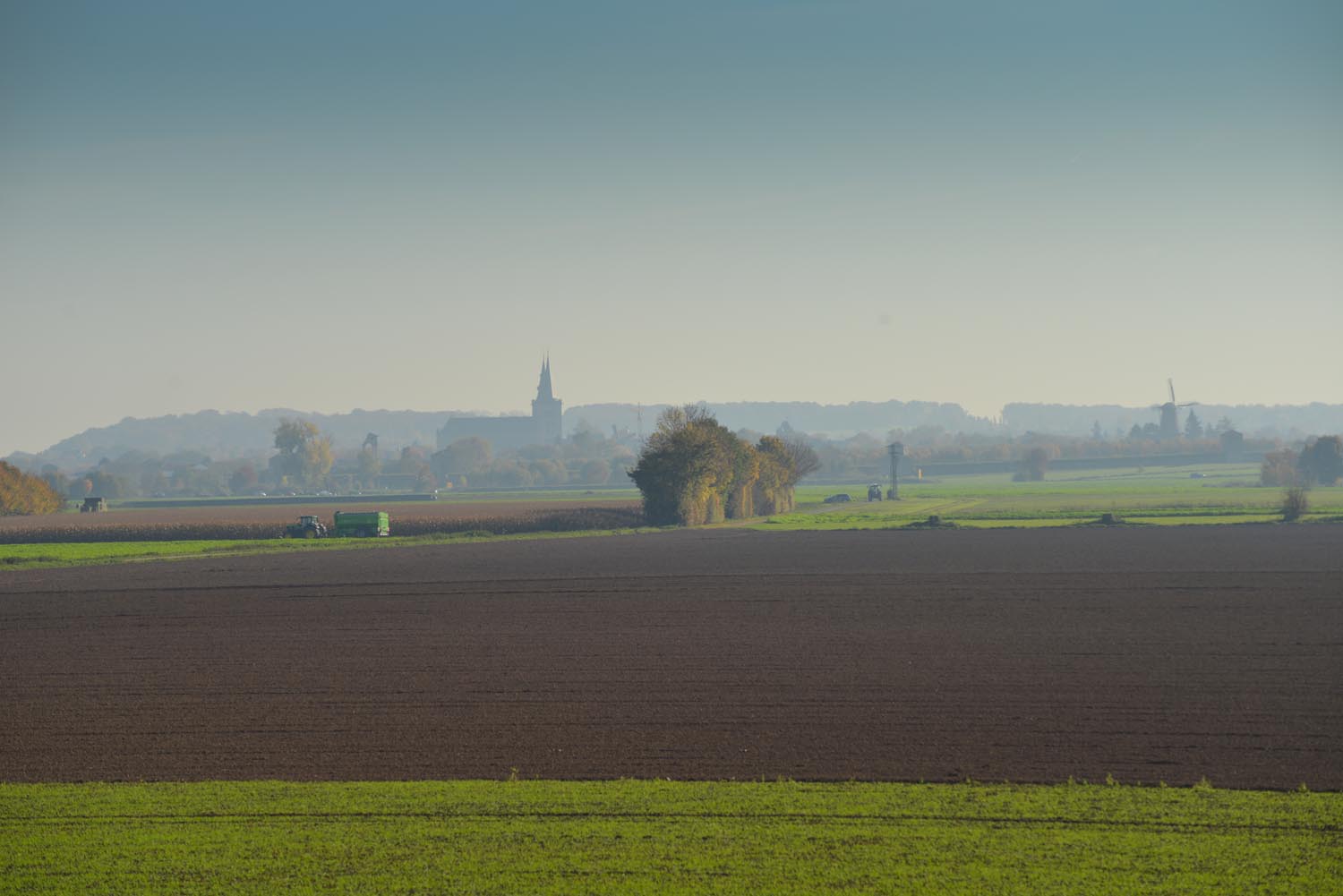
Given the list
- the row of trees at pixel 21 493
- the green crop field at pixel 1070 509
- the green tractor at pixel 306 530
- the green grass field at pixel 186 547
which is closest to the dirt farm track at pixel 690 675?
the green grass field at pixel 186 547

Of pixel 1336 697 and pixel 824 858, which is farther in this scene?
pixel 1336 697

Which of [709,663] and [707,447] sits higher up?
[707,447]

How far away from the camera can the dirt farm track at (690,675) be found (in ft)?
58.6

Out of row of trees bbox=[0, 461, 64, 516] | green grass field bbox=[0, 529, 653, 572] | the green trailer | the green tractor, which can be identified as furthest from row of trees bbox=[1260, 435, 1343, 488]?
row of trees bbox=[0, 461, 64, 516]

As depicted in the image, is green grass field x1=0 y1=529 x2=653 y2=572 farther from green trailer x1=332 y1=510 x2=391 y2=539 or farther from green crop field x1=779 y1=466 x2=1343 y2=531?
green crop field x1=779 y1=466 x2=1343 y2=531

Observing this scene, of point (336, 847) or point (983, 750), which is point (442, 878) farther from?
point (983, 750)

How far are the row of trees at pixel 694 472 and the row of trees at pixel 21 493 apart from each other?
65.6m

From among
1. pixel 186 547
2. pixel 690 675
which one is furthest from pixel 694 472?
pixel 690 675

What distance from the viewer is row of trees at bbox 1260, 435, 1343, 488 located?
159375 mm

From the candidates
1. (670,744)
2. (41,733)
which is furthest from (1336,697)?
(41,733)

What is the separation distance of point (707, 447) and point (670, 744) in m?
70.6

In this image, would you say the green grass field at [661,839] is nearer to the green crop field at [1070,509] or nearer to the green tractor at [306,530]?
the green tractor at [306,530]

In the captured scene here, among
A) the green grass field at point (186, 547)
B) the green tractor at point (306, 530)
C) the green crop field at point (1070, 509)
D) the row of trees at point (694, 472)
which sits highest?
the row of trees at point (694, 472)

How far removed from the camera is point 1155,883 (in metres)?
12.3
